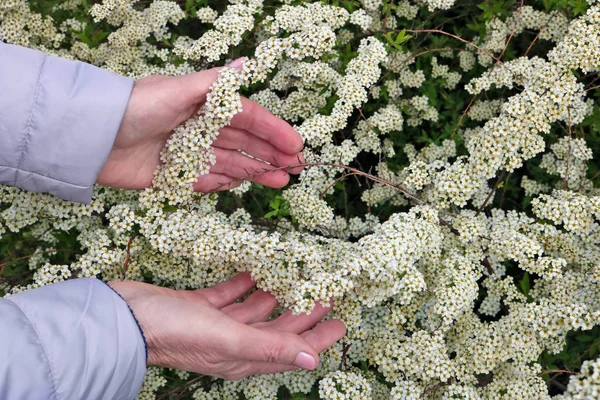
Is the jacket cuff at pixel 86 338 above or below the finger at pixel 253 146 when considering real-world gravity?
below

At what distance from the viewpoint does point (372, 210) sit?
5977 mm

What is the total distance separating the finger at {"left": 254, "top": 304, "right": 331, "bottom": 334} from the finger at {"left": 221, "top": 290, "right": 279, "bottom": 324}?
118mm

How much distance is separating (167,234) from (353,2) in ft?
10.2

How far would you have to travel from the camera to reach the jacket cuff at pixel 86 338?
320 centimetres

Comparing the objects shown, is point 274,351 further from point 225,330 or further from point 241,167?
point 241,167

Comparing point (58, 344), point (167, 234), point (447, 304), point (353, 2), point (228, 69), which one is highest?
point (353, 2)

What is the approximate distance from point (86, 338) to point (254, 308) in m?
1.22

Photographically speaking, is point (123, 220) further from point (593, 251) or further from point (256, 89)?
point (593, 251)

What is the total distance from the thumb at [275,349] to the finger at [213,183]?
1.45 metres

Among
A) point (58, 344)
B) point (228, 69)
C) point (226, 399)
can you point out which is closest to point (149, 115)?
point (228, 69)

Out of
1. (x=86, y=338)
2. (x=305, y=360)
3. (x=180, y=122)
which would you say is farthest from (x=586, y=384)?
(x=180, y=122)

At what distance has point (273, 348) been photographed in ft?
11.8

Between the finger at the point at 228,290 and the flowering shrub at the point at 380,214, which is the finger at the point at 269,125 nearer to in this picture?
the flowering shrub at the point at 380,214

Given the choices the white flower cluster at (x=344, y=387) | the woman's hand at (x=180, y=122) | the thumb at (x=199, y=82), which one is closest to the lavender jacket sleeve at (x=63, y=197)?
the woman's hand at (x=180, y=122)
